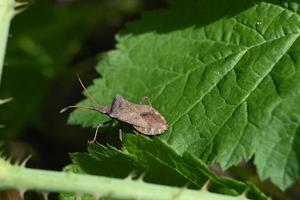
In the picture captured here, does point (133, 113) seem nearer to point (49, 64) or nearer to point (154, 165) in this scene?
point (154, 165)

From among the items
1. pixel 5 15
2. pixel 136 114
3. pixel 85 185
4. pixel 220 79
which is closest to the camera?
pixel 85 185

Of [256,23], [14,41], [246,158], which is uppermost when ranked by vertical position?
[256,23]

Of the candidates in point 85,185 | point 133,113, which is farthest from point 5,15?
point 133,113

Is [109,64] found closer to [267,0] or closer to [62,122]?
[267,0]

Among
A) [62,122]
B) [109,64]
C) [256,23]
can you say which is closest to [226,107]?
[256,23]

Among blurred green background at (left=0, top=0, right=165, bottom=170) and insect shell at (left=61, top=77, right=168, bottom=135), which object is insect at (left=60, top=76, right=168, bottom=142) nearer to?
insect shell at (left=61, top=77, right=168, bottom=135)

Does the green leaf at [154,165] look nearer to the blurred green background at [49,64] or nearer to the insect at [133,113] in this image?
the insect at [133,113]

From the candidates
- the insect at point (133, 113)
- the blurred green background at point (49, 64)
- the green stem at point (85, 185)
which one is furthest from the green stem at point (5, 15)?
the blurred green background at point (49, 64)
